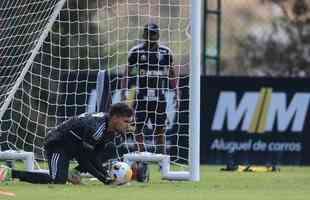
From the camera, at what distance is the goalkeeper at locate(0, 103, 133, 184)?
14.2m

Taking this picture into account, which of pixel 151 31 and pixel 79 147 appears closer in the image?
pixel 79 147

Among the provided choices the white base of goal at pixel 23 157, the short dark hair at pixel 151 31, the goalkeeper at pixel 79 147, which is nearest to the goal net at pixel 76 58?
the short dark hair at pixel 151 31

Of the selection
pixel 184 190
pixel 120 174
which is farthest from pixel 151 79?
pixel 184 190

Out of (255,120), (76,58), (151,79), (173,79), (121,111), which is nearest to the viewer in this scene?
(121,111)

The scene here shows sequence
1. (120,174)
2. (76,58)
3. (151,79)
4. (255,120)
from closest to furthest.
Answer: (120,174) < (151,79) < (76,58) < (255,120)

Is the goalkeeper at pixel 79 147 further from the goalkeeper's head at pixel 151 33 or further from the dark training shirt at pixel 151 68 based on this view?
the dark training shirt at pixel 151 68

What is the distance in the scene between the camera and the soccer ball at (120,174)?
→ 46.9ft

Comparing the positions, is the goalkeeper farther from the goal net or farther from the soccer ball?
the goal net

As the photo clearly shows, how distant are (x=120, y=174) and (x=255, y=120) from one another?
325 inches

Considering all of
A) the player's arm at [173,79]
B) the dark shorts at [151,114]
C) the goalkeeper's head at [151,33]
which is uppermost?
the goalkeeper's head at [151,33]

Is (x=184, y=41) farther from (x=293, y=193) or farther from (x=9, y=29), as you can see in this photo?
(x=293, y=193)

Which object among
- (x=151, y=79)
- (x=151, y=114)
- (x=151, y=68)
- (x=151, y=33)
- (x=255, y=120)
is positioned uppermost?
(x=151, y=33)

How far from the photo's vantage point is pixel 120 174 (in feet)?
46.9

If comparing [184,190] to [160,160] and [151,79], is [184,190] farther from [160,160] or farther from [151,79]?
[151,79]
